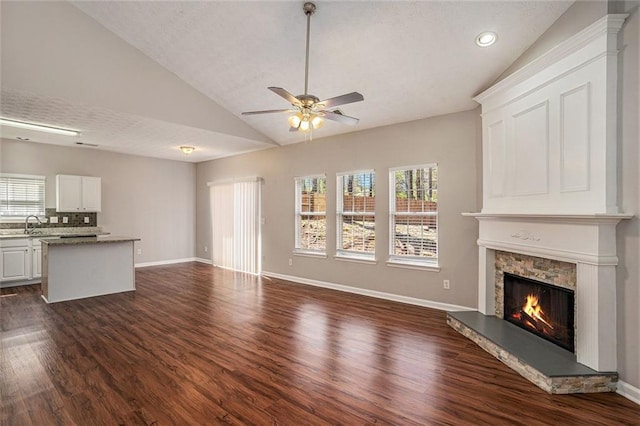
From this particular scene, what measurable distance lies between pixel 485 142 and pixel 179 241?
810 centimetres

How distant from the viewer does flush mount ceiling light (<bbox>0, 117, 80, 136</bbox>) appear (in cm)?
481

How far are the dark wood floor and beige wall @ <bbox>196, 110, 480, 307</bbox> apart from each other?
2.06 feet

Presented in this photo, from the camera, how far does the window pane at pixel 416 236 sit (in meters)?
4.80

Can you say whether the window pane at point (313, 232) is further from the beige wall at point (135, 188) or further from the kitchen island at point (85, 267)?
the beige wall at point (135, 188)

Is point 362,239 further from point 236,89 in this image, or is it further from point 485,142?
point 236,89

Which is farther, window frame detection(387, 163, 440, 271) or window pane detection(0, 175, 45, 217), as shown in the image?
window pane detection(0, 175, 45, 217)

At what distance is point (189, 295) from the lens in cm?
538

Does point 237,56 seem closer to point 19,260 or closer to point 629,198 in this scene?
point 629,198

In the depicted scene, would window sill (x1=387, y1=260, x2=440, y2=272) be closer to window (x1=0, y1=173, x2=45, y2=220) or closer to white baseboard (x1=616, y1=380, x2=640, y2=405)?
white baseboard (x1=616, y1=380, x2=640, y2=405)

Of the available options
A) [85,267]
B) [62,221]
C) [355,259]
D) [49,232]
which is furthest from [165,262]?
[355,259]

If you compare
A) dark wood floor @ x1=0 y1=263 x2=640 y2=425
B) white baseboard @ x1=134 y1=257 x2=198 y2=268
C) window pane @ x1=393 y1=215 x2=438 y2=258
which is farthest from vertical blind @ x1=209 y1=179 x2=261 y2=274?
window pane @ x1=393 y1=215 x2=438 y2=258

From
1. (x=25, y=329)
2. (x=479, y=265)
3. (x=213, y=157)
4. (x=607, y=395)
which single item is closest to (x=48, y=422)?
(x=25, y=329)

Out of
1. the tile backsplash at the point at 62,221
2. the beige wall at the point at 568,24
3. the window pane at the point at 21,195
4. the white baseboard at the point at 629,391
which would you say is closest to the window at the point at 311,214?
the beige wall at the point at 568,24

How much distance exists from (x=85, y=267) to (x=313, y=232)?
4.03 meters
